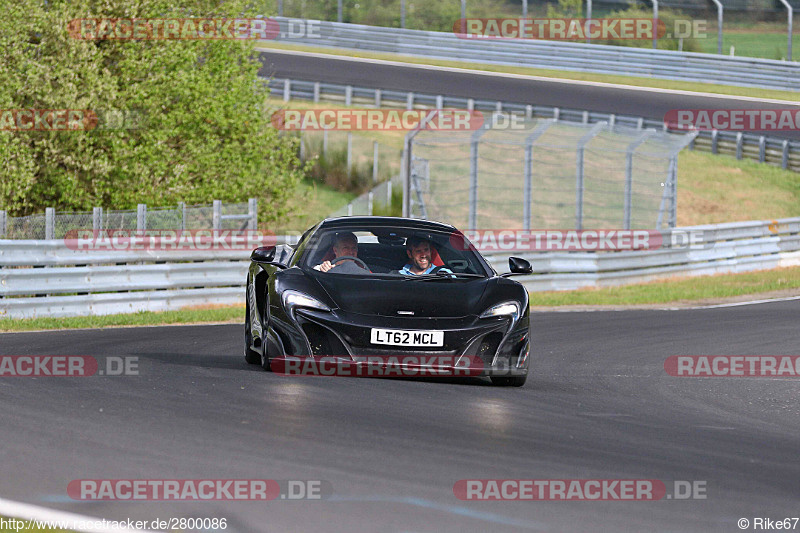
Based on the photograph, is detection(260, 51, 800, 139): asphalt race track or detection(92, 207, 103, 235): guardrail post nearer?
detection(92, 207, 103, 235): guardrail post

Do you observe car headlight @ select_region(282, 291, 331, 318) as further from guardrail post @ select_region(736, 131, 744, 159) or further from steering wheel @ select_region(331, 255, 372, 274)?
guardrail post @ select_region(736, 131, 744, 159)

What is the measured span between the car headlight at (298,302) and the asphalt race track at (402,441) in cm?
53

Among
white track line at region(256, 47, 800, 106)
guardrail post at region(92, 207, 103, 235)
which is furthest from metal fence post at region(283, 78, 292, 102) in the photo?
guardrail post at region(92, 207, 103, 235)

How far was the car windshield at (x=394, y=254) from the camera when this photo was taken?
10.1m

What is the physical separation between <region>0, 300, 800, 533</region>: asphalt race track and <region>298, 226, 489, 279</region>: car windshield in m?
0.93

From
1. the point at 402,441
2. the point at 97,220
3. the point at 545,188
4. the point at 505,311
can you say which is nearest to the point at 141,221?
the point at 97,220

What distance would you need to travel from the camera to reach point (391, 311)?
916 centimetres

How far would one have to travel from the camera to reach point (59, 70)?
2377 cm

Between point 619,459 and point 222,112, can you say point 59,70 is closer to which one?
point 222,112

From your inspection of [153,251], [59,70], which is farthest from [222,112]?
[153,251]

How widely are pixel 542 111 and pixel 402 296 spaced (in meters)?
29.4

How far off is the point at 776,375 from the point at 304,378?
4512 mm

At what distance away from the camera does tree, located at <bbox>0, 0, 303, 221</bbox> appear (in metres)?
23.8

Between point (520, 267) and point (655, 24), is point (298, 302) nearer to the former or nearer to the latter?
point (520, 267)
